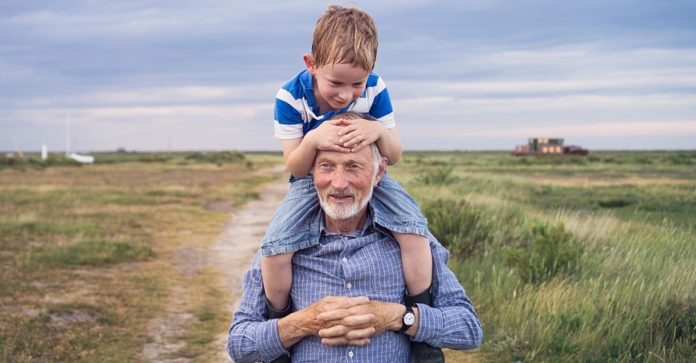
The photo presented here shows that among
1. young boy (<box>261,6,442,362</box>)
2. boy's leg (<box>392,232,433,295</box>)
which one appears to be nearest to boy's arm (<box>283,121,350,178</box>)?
young boy (<box>261,6,442,362</box>)

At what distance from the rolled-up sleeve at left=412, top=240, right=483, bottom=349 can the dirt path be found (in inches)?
184

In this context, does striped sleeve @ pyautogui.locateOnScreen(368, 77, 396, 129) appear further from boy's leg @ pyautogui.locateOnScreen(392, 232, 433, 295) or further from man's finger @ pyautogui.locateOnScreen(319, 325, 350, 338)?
man's finger @ pyautogui.locateOnScreen(319, 325, 350, 338)

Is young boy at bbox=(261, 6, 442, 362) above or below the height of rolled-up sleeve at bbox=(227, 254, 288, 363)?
above

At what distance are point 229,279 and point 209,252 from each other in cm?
306

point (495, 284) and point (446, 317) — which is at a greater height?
point (446, 317)

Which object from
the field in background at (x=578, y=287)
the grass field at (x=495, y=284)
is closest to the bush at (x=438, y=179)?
the grass field at (x=495, y=284)

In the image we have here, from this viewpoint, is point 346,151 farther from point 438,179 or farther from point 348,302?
point 438,179

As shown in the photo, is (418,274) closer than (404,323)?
No

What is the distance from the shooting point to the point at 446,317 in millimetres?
3230

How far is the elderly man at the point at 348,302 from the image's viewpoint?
304 cm

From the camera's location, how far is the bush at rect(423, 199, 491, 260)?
10.4 m

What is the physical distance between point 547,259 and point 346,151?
5971mm

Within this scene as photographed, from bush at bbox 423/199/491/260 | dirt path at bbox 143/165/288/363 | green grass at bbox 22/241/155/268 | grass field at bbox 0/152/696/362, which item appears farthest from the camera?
green grass at bbox 22/241/155/268

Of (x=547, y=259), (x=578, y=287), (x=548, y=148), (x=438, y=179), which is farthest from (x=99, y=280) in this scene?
(x=548, y=148)
